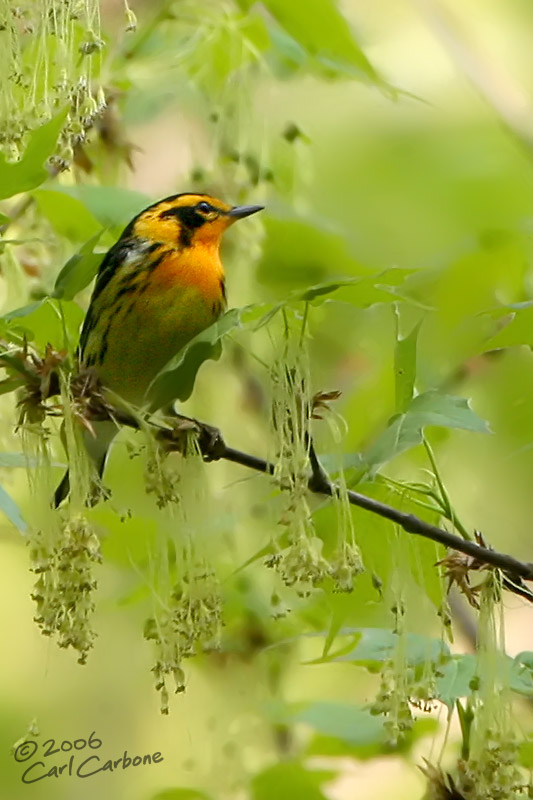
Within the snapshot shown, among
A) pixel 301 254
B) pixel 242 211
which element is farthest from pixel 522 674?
pixel 301 254

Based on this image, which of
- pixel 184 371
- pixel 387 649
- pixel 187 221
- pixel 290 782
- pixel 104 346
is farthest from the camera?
pixel 187 221

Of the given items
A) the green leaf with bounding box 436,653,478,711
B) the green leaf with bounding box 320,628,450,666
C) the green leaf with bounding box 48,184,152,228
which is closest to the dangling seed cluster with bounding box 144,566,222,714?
the green leaf with bounding box 320,628,450,666

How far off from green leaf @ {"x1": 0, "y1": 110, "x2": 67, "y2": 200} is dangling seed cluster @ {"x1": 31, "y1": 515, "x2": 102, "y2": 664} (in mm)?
452

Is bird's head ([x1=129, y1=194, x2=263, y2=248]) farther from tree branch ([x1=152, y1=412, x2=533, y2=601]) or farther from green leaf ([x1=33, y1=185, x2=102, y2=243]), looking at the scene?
tree branch ([x1=152, y1=412, x2=533, y2=601])

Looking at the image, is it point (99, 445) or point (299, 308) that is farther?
point (99, 445)

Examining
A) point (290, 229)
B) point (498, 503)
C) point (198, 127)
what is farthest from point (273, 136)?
point (498, 503)

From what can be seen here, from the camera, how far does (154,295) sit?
2625 mm

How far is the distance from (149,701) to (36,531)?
95.8 inches

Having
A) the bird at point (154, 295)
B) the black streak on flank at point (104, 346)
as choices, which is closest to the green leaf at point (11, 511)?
the bird at point (154, 295)

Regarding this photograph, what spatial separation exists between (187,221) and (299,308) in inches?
52.5

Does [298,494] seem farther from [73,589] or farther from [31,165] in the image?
[31,165]

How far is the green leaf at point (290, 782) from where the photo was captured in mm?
2213

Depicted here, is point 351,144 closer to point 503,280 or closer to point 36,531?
point 503,280

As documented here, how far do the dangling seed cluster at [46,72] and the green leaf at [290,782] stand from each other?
1.17 meters
